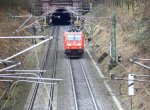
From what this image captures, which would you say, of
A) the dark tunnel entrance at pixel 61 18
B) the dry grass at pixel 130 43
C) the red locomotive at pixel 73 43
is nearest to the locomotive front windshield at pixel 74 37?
the red locomotive at pixel 73 43

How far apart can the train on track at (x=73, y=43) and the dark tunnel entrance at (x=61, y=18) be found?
35879mm

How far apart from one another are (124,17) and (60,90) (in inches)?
831

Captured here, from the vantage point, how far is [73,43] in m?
51.9

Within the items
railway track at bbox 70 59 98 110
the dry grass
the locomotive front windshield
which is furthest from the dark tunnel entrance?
railway track at bbox 70 59 98 110

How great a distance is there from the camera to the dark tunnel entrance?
88.6 meters

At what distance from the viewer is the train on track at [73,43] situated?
51.8 metres

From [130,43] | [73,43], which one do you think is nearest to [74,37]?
[73,43]

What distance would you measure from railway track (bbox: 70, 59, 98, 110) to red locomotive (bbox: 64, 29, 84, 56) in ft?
9.22

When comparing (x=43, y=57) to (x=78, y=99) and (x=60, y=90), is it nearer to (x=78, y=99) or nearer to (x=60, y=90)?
(x=60, y=90)

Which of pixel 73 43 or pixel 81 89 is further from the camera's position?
pixel 73 43

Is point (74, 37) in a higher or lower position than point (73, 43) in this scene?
higher

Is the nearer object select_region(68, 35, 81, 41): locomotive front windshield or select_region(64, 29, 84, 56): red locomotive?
select_region(64, 29, 84, 56): red locomotive

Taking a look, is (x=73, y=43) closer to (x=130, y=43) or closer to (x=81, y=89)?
(x=130, y=43)

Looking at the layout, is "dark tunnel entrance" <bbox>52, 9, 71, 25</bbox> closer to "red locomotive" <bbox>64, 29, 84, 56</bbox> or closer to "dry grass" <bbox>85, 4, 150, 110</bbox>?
"dry grass" <bbox>85, 4, 150, 110</bbox>
